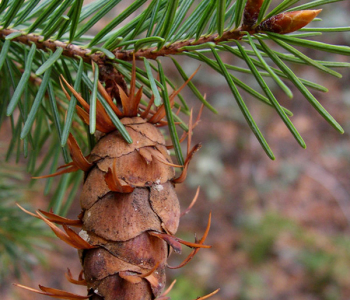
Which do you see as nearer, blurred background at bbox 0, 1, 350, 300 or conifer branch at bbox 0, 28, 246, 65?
conifer branch at bbox 0, 28, 246, 65

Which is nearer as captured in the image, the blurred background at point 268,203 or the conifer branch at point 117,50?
the conifer branch at point 117,50

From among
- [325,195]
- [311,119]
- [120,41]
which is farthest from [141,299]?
[311,119]

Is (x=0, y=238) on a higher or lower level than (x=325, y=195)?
higher

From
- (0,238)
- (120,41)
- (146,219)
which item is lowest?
(0,238)

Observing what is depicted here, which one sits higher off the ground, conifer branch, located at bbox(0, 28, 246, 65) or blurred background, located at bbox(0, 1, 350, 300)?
conifer branch, located at bbox(0, 28, 246, 65)

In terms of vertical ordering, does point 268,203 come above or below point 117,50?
below

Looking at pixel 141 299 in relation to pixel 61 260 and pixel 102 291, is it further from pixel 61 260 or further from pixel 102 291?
pixel 61 260

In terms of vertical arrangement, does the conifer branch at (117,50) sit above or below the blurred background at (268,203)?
above

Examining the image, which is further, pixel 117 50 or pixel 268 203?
pixel 268 203
